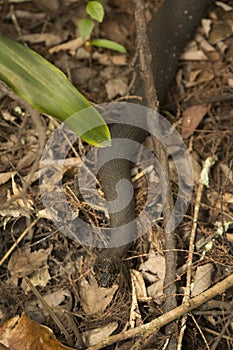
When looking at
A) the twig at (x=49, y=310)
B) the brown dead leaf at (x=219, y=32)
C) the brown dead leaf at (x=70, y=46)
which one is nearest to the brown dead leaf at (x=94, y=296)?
the twig at (x=49, y=310)

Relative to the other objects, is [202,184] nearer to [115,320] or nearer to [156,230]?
[156,230]

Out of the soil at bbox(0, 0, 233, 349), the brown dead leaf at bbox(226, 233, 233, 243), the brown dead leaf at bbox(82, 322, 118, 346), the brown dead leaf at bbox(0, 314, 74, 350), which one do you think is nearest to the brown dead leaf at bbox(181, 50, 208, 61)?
the soil at bbox(0, 0, 233, 349)

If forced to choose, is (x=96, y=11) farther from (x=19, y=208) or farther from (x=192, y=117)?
(x=19, y=208)

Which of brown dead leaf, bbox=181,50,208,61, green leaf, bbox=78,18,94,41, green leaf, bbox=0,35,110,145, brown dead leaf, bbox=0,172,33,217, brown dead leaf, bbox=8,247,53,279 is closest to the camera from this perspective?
green leaf, bbox=0,35,110,145

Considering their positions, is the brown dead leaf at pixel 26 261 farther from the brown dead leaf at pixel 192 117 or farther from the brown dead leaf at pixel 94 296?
the brown dead leaf at pixel 192 117

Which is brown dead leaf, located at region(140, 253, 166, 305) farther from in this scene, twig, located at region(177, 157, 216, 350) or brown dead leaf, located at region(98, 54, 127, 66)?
brown dead leaf, located at region(98, 54, 127, 66)

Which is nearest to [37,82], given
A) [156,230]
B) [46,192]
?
[46,192]

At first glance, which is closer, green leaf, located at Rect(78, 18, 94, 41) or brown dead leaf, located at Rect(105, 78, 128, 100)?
green leaf, located at Rect(78, 18, 94, 41)
